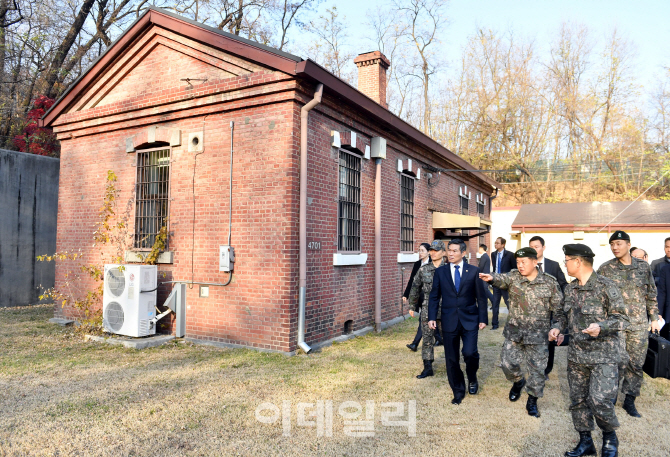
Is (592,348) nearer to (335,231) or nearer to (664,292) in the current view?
(664,292)

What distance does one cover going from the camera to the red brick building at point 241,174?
745cm

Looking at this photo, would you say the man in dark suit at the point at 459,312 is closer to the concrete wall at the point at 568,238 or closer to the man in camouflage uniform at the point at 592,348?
the man in camouflage uniform at the point at 592,348

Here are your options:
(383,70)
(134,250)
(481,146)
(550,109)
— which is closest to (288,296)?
(134,250)

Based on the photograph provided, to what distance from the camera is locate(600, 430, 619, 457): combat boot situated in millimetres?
3766

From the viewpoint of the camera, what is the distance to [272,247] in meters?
7.42

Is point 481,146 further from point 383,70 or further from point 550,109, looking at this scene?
point 383,70

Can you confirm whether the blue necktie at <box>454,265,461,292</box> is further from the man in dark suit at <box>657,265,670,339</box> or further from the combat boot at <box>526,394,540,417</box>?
the man in dark suit at <box>657,265,670,339</box>

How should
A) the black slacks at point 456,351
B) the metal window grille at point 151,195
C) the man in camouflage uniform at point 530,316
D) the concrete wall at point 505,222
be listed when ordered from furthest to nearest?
the concrete wall at point 505,222
the metal window grille at point 151,195
the black slacks at point 456,351
the man in camouflage uniform at point 530,316

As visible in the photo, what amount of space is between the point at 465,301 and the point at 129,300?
5.71m

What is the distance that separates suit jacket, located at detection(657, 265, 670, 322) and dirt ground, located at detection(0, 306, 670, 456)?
975 millimetres

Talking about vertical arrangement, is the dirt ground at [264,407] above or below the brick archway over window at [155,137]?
below

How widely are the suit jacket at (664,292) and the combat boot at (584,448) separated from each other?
3.28 metres

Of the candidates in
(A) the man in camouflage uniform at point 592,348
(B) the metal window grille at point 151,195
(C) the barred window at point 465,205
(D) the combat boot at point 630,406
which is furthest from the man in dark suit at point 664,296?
(C) the barred window at point 465,205

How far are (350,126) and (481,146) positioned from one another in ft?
79.8
